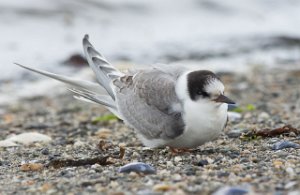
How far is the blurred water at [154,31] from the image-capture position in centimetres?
1224

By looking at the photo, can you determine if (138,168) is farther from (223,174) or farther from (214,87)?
(214,87)

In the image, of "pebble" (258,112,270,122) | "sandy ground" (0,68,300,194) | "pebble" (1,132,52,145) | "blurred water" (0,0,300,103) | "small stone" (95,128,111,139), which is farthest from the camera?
"blurred water" (0,0,300,103)

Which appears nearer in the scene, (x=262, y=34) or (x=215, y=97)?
(x=215, y=97)

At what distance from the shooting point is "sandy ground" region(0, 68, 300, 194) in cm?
414

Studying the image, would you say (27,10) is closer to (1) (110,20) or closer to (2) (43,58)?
(1) (110,20)

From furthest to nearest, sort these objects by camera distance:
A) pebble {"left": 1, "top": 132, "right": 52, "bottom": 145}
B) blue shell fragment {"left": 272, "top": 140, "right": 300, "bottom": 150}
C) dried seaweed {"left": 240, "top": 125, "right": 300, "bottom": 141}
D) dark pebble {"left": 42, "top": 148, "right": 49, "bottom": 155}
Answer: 1. pebble {"left": 1, "top": 132, "right": 52, "bottom": 145}
2. dried seaweed {"left": 240, "top": 125, "right": 300, "bottom": 141}
3. dark pebble {"left": 42, "top": 148, "right": 49, "bottom": 155}
4. blue shell fragment {"left": 272, "top": 140, "right": 300, "bottom": 150}

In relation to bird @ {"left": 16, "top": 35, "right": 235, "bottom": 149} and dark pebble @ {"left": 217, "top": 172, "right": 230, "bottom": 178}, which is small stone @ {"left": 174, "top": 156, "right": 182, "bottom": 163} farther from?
dark pebble @ {"left": 217, "top": 172, "right": 230, "bottom": 178}

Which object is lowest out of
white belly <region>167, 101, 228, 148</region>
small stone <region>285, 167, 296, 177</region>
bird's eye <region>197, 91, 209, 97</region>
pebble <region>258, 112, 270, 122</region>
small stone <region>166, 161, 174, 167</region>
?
small stone <region>166, 161, 174, 167</region>

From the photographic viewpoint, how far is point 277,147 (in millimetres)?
5203

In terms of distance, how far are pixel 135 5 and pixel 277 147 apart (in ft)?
35.1

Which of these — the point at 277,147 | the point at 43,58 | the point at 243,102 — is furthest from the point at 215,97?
the point at 43,58

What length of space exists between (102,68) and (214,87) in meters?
1.58

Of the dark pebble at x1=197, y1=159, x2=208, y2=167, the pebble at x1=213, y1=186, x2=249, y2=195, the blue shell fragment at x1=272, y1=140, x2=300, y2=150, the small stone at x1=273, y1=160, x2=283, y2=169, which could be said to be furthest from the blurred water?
the pebble at x1=213, y1=186, x2=249, y2=195

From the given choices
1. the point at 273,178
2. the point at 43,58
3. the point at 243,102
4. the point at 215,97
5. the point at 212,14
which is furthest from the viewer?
the point at 212,14
